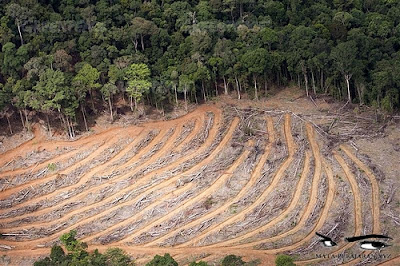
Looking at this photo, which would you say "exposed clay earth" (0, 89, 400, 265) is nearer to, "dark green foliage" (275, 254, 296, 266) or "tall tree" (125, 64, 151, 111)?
"dark green foliage" (275, 254, 296, 266)

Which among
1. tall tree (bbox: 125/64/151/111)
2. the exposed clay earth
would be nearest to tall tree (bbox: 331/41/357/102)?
the exposed clay earth

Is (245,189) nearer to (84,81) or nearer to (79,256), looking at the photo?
(79,256)

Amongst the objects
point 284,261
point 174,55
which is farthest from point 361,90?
point 284,261

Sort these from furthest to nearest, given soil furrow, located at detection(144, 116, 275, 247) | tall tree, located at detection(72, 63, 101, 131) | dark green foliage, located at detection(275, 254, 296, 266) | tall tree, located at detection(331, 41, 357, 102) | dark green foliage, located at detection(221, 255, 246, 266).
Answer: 1. tall tree, located at detection(331, 41, 357, 102)
2. tall tree, located at detection(72, 63, 101, 131)
3. soil furrow, located at detection(144, 116, 275, 247)
4. dark green foliage, located at detection(221, 255, 246, 266)
5. dark green foliage, located at detection(275, 254, 296, 266)

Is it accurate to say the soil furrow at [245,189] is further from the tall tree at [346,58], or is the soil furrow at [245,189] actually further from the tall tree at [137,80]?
the tall tree at [137,80]

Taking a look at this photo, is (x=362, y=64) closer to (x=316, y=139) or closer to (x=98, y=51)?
(x=316, y=139)

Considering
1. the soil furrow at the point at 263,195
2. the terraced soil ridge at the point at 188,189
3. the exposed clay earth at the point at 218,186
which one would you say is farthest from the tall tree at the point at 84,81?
the soil furrow at the point at 263,195

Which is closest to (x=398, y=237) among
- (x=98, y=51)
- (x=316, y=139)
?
(x=316, y=139)
